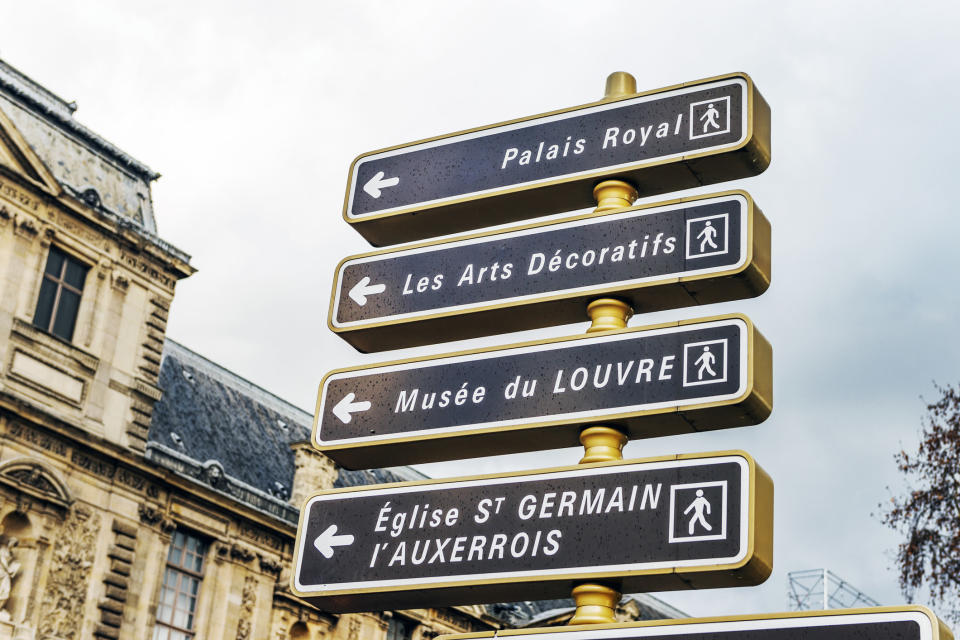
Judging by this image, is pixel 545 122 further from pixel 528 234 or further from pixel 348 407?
pixel 348 407

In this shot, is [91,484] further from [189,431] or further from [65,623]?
[189,431]

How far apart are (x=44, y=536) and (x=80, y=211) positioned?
7.09m

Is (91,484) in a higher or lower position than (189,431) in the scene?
lower

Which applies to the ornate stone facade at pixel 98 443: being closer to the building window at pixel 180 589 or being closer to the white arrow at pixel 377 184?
the building window at pixel 180 589

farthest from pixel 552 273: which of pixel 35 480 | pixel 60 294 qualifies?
pixel 60 294

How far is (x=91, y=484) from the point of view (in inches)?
1134

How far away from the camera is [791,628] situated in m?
5.82

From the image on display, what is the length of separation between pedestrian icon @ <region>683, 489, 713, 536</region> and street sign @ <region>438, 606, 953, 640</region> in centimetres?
45

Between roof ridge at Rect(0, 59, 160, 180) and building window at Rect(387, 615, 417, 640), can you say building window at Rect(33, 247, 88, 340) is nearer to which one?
roof ridge at Rect(0, 59, 160, 180)

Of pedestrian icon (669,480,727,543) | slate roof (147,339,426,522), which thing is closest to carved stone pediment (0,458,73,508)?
slate roof (147,339,426,522)

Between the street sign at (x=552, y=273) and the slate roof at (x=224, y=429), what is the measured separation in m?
23.4

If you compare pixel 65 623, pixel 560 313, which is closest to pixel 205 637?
pixel 65 623

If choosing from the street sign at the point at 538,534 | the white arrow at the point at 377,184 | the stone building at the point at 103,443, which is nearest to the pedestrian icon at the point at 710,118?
the white arrow at the point at 377,184

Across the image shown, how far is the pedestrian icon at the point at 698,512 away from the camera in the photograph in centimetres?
627
